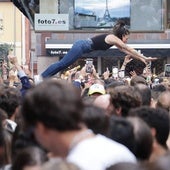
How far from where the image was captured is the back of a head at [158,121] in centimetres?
484

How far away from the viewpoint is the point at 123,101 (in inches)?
237

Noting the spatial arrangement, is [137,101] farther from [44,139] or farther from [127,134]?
[44,139]

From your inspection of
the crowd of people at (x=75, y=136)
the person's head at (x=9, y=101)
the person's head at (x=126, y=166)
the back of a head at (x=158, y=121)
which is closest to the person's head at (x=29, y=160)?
the crowd of people at (x=75, y=136)

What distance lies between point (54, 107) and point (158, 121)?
1661 mm

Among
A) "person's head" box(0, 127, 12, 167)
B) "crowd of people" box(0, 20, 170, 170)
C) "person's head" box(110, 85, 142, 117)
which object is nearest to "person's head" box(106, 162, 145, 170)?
"crowd of people" box(0, 20, 170, 170)

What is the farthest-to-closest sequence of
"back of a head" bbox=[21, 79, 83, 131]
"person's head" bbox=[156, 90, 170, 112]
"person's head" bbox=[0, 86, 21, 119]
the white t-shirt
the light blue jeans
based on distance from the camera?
the light blue jeans < "person's head" bbox=[156, 90, 170, 112] < "person's head" bbox=[0, 86, 21, 119] < the white t-shirt < "back of a head" bbox=[21, 79, 83, 131]

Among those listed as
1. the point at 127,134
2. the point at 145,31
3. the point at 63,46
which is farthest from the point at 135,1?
the point at 127,134

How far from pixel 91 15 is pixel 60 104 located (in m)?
26.9

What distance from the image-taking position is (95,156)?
3613 millimetres

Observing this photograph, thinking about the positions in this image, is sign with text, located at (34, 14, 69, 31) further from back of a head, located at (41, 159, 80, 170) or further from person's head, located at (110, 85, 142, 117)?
back of a head, located at (41, 159, 80, 170)

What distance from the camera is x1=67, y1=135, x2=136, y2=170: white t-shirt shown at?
3541 mm

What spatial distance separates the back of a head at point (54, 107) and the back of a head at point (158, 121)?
1431 millimetres

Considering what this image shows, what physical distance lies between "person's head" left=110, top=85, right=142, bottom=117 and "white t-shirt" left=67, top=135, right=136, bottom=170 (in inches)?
83.6

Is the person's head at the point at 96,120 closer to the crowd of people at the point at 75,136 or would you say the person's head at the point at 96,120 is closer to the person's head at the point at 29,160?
the crowd of people at the point at 75,136
